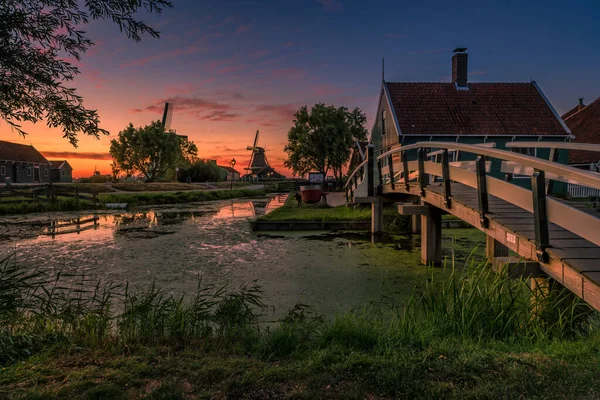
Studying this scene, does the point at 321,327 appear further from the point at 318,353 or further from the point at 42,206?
the point at 42,206

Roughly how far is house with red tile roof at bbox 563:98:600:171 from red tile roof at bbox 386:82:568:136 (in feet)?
8.60

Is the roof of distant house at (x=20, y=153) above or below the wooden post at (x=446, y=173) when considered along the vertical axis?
above

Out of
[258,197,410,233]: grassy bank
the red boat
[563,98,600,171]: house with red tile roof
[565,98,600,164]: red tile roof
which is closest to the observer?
[258,197,410,233]: grassy bank

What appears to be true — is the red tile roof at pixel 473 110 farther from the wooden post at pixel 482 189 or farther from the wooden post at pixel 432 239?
the wooden post at pixel 482 189

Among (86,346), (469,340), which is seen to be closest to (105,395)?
(86,346)

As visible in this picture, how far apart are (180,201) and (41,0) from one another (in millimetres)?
25291

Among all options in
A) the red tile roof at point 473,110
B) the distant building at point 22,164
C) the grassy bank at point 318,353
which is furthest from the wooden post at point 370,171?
the distant building at point 22,164

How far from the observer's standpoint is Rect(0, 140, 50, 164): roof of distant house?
1694 inches

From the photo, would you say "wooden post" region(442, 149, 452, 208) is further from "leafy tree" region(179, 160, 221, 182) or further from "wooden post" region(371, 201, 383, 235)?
"leafy tree" region(179, 160, 221, 182)

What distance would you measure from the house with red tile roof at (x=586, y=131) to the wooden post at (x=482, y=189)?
19105mm

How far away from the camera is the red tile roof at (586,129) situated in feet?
69.2

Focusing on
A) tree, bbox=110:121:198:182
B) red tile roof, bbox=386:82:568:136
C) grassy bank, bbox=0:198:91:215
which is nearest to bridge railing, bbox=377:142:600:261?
red tile roof, bbox=386:82:568:136

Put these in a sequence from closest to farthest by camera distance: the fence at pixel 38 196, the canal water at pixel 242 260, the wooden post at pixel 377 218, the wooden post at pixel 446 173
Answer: the canal water at pixel 242 260
the wooden post at pixel 446 173
the wooden post at pixel 377 218
the fence at pixel 38 196

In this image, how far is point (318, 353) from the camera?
3152mm
